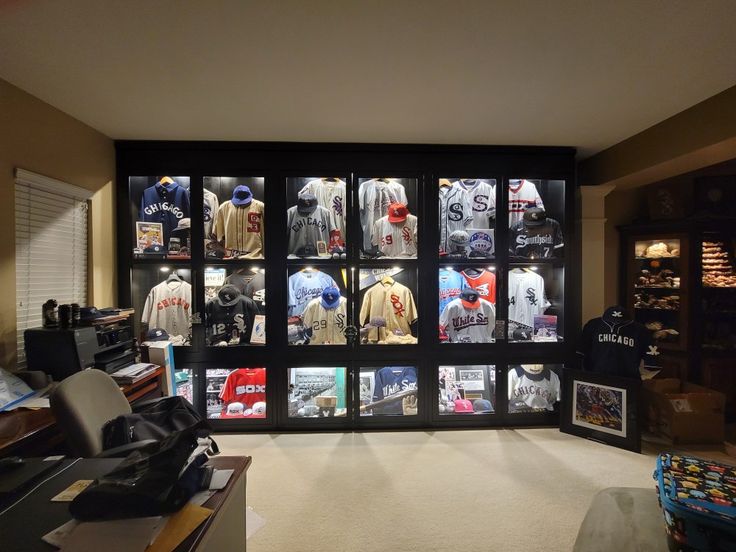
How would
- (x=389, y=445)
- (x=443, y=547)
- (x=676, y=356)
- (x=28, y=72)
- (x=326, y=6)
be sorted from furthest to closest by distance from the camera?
(x=676, y=356), (x=389, y=445), (x=28, y=72), (x=443, y=547), (x=326, y=6)

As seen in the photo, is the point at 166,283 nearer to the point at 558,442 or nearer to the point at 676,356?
the point at 558,442

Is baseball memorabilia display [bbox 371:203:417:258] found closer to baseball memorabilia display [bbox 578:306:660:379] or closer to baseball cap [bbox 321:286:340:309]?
baseball cap [bbox 321:286:340:309]

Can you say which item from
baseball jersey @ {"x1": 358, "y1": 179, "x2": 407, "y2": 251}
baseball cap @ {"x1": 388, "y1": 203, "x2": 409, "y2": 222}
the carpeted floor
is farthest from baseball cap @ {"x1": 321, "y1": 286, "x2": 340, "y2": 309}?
the carpeted floor

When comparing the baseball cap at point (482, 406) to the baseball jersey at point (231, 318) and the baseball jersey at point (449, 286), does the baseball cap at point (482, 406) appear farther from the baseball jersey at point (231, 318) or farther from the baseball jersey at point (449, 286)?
the baseball jersey at point (231, 318)

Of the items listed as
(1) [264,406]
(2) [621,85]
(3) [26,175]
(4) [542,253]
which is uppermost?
(2) [621,85]

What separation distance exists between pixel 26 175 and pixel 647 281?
535 centimetres

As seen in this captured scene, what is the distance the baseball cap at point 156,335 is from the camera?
318cm

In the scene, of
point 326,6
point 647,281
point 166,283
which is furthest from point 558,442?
point 166,283

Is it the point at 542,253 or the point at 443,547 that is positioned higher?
the point at 542,253

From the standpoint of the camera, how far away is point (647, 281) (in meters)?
3.67

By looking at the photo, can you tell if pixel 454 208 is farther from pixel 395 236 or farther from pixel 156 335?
pixel 156 335

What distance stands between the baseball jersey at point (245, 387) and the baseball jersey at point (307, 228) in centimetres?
119

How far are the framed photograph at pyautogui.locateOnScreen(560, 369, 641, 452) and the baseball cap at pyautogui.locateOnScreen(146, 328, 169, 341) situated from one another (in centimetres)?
367

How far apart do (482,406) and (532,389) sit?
0.53 m
